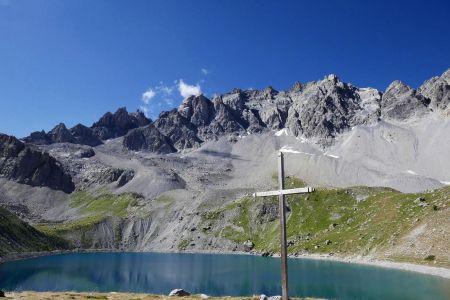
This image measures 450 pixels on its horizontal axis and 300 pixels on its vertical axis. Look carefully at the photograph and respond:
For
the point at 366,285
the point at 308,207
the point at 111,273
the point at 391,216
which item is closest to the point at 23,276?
the point at 111,273

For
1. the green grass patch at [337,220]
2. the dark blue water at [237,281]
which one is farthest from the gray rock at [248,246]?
the dark blue water at [237,281]

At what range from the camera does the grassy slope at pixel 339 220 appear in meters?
114

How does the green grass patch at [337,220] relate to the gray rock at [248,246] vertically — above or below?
above

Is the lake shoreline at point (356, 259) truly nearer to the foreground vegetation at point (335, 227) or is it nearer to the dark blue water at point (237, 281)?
the foreground vegetation at point (335, 227)

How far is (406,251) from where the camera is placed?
10062cm

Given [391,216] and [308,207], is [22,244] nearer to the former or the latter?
[308,207]

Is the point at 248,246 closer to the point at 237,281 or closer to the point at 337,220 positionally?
the point at 337,220

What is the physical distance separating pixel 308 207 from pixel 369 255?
192 ft

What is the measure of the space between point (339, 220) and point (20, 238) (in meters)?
115

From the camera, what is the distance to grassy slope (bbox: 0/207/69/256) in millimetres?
149250

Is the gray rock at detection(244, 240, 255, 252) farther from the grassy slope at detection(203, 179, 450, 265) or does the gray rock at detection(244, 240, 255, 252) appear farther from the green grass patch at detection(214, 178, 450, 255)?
the grassy slope at detection(203, 179, 450, 265)

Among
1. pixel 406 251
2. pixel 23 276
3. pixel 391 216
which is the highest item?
pixel 391 216

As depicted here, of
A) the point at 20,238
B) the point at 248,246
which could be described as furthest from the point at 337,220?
the point at 20,238

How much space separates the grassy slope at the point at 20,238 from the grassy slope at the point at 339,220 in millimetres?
67315
